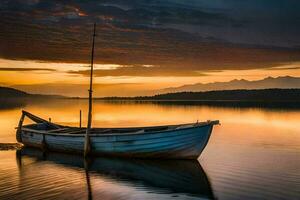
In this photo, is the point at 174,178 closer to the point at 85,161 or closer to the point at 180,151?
the point at 180,151

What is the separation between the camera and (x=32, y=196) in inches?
573

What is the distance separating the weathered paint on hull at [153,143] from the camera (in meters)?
21.6

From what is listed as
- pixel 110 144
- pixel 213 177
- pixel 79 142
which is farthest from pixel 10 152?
pixel 213 177

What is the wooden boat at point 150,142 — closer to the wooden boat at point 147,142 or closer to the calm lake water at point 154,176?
the wooden boat at point 147,142

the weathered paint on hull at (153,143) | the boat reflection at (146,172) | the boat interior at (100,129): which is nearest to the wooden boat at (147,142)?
the weathered paint on hull at (153,143)

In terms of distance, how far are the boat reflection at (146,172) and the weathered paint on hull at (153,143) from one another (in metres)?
0.40

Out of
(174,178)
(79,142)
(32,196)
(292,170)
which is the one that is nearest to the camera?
(32,196)

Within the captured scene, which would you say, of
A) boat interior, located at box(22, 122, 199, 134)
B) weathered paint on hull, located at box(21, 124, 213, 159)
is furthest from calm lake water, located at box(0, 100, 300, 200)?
boat interior, located at box(22, 122, 199, 134)

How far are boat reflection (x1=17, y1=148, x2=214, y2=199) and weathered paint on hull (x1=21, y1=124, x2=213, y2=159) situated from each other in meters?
0.40

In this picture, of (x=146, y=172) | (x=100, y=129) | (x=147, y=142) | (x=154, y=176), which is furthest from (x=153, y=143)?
(x=100, y=129)

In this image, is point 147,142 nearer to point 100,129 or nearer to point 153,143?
point 153,143

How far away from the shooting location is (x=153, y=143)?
72.3ft

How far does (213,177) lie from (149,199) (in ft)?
16.5

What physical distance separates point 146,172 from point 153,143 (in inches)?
95.8
